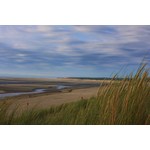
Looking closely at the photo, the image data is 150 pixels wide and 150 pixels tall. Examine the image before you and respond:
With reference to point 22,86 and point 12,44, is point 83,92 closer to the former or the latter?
point 22,86

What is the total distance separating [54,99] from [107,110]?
590 millimetres

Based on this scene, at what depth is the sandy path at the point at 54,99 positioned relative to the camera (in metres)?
4.23

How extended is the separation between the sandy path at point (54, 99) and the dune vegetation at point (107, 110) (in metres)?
0.05

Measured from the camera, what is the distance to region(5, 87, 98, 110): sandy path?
13.9ft

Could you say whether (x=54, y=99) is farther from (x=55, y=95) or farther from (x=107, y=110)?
(x=107, y=110)

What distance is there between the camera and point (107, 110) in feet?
13.7

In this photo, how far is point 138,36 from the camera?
165 inches

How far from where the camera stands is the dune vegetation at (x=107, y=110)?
4.17m

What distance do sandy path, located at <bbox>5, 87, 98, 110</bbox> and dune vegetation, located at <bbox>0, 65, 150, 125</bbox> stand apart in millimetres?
53

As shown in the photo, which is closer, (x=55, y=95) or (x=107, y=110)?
(x=107, y=110)

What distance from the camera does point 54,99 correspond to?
4277 mm

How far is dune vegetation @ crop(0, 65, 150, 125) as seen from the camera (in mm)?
4172

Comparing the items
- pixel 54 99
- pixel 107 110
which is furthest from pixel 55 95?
pixel 107 110
